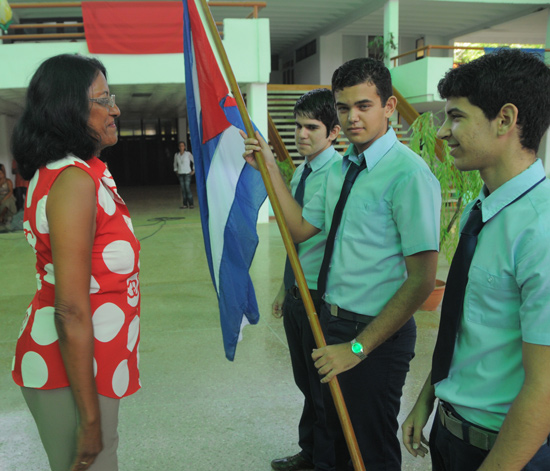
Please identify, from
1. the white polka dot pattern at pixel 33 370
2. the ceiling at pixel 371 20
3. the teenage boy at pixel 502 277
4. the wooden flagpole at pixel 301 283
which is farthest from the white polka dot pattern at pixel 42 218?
the ceiling at pixel 371 20

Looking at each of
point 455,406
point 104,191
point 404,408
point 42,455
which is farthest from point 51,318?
point 404,408

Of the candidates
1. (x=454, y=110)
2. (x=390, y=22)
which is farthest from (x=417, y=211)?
(x=390, y=22)

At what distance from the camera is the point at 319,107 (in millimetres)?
2689

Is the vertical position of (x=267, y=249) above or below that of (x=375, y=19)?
below

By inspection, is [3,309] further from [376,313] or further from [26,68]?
[26,68]

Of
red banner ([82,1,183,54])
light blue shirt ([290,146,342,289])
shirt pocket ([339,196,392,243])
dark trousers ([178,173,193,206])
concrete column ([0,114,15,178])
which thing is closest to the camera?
shirt pocket ([339,196,392,243])

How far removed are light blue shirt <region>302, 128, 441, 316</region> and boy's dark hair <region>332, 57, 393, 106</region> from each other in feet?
0.52

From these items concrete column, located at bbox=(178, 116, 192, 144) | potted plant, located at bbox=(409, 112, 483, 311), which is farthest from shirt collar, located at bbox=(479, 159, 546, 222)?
concrete column, located at bbox=(178, 116, 192, 144)

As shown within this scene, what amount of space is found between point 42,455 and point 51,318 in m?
1.63

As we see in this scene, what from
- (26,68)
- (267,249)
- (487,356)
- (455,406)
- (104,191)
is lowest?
(267,249)

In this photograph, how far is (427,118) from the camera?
4.94 metres

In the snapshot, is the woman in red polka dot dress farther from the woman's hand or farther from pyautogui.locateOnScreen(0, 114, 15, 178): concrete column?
pyautogui.locateOnScreen(0, 114, 15, 178): concrete column

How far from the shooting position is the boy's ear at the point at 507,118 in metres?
1.20

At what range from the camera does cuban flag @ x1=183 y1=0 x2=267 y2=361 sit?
2197mm
